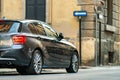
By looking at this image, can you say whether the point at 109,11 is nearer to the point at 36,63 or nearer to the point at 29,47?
the point at 36,63

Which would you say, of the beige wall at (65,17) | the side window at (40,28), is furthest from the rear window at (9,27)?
the beige wall at (65,17)

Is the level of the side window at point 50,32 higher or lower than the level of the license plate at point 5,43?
higher

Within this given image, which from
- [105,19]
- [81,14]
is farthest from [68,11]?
[105,19]

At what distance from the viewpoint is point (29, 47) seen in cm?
1291

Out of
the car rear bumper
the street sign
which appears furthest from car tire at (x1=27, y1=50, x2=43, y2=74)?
the street sign

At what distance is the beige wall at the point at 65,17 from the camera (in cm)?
2561

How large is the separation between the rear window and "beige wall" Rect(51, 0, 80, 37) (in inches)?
490

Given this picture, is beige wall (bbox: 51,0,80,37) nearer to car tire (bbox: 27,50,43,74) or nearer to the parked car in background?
the parked car in background

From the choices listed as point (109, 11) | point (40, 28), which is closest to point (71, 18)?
point (109, 11)

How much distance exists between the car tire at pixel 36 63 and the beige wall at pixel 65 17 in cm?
1225

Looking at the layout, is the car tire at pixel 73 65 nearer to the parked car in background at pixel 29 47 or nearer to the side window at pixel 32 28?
the parked car in background at pixel 29 47

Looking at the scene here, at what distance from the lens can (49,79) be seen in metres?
11.3

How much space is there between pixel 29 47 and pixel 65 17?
13.0 m

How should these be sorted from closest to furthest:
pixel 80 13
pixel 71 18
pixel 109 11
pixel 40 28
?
pixel 40 28
pixel 80 13
pixel 71 18
pixel 109 11
